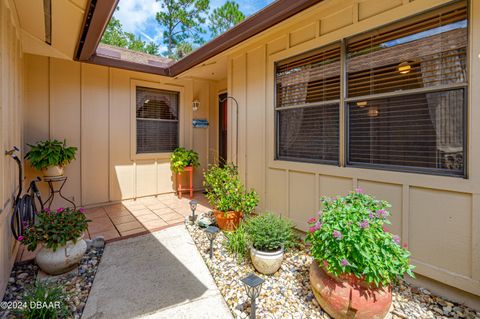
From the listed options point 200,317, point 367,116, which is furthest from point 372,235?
point 200,317

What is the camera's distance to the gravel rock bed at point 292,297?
2.05 m

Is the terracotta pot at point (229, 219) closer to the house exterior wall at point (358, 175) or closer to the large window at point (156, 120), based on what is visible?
the house exterior wall at point (358, 175)

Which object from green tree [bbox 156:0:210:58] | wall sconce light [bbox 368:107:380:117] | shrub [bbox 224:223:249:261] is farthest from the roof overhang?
green tree [bbox 156:0:210:58]

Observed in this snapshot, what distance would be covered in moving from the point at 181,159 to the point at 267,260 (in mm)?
3478

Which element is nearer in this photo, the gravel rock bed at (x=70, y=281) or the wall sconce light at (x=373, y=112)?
the gravel rock bed at (x=70, y=281)

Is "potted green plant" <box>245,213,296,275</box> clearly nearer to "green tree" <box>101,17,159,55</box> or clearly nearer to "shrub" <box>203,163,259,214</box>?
"shrub" <box>203,163,259,214</box>

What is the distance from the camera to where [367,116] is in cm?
271

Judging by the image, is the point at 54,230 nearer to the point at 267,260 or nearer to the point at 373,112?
the point at 267,260

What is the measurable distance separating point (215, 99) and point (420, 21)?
4.79 m

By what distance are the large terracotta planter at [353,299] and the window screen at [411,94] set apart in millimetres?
1278

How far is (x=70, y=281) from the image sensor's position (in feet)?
8.08

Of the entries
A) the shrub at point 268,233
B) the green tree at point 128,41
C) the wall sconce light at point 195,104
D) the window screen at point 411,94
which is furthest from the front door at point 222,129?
the green tree at point 128,41

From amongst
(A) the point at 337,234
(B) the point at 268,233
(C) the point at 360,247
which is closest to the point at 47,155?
(B) the point at 268,233

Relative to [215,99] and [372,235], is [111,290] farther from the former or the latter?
[215,99]
